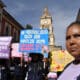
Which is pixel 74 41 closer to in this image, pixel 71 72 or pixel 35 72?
pixel 71 72

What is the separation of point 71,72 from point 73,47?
0.17 metres

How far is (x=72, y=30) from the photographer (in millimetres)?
2646

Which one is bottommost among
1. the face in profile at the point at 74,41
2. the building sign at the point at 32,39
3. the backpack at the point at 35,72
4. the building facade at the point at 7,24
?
the backpack at the point at 35,72

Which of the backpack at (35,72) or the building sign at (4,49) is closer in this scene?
the backpack at (35,72)

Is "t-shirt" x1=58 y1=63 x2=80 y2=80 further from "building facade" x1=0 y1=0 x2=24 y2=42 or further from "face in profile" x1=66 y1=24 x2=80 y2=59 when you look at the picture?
"building facade" x1=0 y1=0 x2=24 y2=42

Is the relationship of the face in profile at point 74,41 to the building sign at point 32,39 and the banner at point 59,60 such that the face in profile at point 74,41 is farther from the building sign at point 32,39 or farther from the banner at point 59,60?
the building sign at point 32,39

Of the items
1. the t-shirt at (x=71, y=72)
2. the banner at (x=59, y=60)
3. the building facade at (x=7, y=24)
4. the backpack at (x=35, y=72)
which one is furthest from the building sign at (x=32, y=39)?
the t-shirt at (x=71, y=72)

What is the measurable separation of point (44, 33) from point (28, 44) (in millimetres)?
1372

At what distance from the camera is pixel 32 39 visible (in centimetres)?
2427

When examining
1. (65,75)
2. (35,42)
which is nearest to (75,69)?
(65,75)

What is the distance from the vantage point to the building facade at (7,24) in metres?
42.4

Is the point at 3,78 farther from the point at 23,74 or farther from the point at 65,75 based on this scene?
the point at 65,75

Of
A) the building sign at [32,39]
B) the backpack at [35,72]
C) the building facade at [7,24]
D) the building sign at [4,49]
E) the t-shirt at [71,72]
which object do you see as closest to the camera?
the t-shirt at [71,72]

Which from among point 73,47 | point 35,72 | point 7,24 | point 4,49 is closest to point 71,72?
point 73,47
